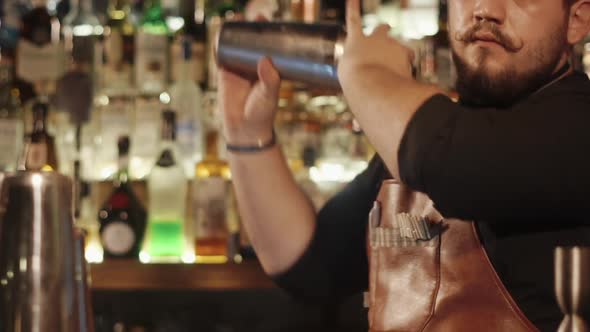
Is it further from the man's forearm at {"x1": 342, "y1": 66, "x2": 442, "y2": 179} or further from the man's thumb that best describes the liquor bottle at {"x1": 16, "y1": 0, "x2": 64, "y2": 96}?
the man's forearm at {"x1": 342, "y1": 66, "x2": 442, "y2": 179}

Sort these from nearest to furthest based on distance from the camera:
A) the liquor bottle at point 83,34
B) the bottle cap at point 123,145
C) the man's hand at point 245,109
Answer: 1. the man's hand at point 245,109
2. the bottle cap at point 123,145
3. the liquor bottle at point 83,34

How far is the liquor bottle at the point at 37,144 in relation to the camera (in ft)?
6.81

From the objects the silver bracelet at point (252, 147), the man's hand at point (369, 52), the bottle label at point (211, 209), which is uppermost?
the man's hand at point (369, 52)

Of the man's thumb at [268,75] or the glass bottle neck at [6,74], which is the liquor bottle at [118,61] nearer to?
the glass bottle neck at [6,74]

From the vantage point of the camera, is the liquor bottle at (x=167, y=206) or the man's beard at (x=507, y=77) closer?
the man's beard at (x=507, y=77)

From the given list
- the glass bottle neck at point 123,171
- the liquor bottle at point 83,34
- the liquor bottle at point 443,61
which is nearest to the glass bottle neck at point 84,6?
the liquor bottle at point 83,34

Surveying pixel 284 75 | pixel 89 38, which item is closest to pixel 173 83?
pixel 89 38

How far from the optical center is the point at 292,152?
214cm

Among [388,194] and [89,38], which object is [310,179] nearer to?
[89,38]

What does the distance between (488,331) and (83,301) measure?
373 millimetres

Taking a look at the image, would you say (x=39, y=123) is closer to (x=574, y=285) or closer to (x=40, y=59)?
(x=40, y=59)

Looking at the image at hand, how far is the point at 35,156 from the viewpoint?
6.91ft

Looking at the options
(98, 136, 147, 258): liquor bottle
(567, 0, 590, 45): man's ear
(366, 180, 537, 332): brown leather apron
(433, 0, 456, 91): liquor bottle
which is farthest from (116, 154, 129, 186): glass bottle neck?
(567, 0, 590, 45): man's ear

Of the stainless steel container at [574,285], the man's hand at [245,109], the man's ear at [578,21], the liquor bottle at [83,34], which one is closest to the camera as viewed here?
the stainless steel container at [574,285]
